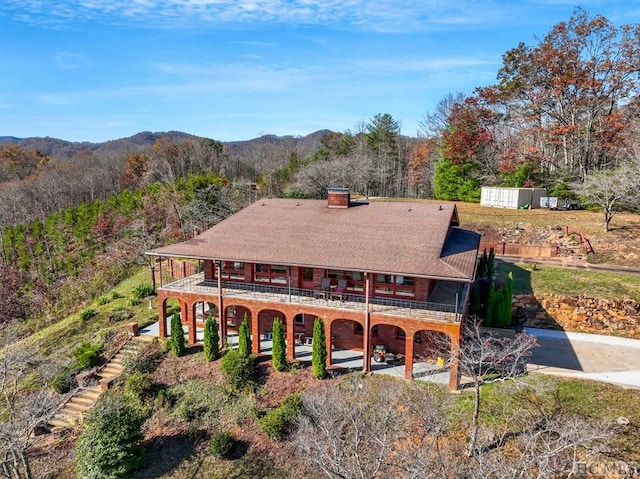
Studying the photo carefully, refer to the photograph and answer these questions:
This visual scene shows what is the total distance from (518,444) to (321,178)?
143 ft

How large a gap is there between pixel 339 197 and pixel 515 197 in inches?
1024

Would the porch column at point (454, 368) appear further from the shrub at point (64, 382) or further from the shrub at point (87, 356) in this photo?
the shrub at point (64, 382)

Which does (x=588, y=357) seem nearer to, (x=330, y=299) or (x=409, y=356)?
(x=409, y=356)

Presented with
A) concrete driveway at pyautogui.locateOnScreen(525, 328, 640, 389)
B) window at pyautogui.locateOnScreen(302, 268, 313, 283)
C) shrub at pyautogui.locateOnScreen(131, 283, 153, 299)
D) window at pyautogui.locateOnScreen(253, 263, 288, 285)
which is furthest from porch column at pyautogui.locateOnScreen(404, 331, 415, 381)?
shrub at pyautogui.locateOnScreen(131, 283, 153, 299)

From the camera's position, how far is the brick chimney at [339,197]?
26125 mm

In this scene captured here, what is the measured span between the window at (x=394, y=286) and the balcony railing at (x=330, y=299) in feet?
1.30

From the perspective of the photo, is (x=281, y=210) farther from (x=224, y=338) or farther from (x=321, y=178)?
(x=321, y=178)

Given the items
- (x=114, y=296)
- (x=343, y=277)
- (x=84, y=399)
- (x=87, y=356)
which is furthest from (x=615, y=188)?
(x=114, y=296)

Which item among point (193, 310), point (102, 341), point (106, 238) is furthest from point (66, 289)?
point (193, 310)

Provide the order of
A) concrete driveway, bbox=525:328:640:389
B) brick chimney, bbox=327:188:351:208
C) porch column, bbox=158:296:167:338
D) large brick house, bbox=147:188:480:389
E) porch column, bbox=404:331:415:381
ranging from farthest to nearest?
1. brick chimney, bbox=327:188:351:208
2. porch column, bbox=158:296:167:338
3. large brick house, bbox=147:188:480:389
4. porch column, bbox=404:331:415:381
5. concrete driveway, bbox=525:328:640:389

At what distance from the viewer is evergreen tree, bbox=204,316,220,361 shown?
21.4 m

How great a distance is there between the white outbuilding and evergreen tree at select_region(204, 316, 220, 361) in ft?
115

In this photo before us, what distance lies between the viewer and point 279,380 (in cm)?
1998

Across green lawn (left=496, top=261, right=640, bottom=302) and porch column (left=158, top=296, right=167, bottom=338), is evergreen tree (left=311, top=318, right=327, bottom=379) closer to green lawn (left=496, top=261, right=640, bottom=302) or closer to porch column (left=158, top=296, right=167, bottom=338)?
porch column (left=158, top=296, right=167, bottom=338)
